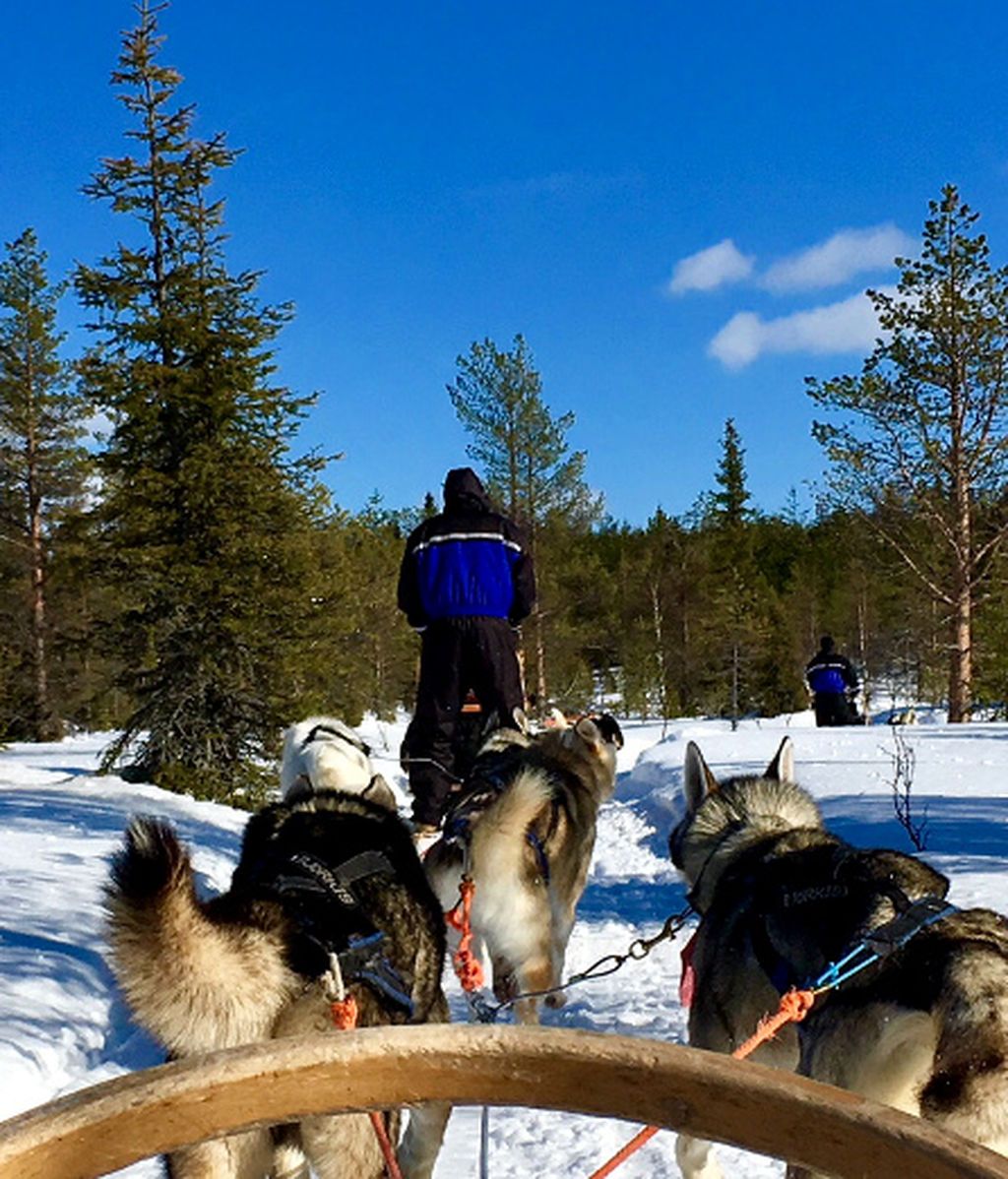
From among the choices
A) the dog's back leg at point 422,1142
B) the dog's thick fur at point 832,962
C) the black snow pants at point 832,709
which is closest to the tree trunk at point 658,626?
the black snow pants at point 832,709

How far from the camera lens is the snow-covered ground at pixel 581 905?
312cm

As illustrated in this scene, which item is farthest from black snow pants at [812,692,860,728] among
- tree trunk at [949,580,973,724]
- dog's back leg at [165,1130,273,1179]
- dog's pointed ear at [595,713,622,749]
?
dog's back leg at [165,1130,273,1179]

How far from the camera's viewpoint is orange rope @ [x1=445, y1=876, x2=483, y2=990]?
346 cm

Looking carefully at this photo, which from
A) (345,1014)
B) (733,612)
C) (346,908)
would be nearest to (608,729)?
(346,908)

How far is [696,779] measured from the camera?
137 inches

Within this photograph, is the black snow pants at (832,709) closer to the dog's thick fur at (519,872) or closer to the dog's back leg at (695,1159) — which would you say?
the dog's thick fur at (519,872)

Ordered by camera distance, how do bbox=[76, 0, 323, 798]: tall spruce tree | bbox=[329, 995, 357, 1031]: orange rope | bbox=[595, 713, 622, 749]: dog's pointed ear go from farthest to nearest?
bbox=[76, 0, 323, 798]: tall spruce tree < bbox=[595, 713, 622, 749]: dog's pointed ear < bbox=[329, 995, 357, 1031]: orange rope

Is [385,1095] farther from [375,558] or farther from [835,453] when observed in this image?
[375,558]

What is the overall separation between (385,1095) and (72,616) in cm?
2742

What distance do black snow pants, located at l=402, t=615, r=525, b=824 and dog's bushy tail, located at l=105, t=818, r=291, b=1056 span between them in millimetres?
3654

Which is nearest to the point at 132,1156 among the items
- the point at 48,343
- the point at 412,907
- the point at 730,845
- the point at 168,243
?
the point at 412,907

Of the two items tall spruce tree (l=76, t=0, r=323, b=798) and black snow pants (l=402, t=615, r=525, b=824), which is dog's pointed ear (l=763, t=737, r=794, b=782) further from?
tall spruce tree (l=76, t=0, r=323, b=798)

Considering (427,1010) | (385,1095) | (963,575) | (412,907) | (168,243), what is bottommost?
(427,1010)

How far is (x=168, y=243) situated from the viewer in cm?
1361
